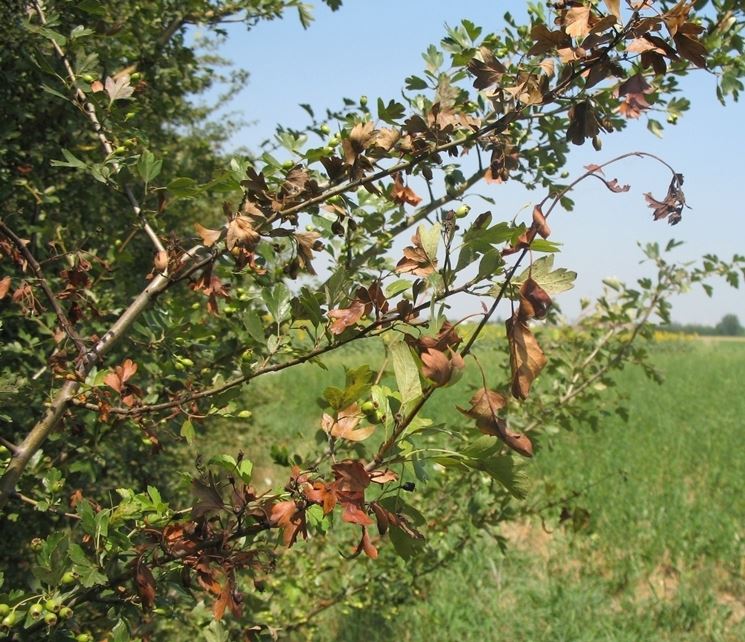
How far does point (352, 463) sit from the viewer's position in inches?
33.7

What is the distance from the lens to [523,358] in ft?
2.57

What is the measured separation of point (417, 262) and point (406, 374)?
0.52ft

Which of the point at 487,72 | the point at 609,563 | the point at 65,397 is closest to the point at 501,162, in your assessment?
the point at 487,72

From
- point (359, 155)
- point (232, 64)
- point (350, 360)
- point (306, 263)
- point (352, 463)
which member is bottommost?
point (352, 463)

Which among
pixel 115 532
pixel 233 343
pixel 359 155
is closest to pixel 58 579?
pixel 115 532

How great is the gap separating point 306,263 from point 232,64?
271 inches

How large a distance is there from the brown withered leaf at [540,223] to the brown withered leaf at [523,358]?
104 mm

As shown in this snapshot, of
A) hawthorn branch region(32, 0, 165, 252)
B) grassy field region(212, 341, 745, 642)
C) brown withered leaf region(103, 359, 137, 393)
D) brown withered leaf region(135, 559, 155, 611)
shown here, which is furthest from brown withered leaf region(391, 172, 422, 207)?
grassy field region(212, 341, 745, 642)

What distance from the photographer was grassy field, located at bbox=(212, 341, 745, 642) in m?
4.44

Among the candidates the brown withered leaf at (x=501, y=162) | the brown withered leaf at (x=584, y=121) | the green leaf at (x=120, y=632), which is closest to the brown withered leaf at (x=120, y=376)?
the green leaf at (x=120, y=632)

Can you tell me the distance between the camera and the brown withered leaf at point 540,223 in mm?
786

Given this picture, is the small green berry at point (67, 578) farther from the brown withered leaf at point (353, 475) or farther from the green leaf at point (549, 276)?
the green leaf at point (549, 276)

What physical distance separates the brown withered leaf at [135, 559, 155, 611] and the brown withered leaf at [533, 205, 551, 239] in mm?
728

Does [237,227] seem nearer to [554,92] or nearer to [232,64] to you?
[554,92]
